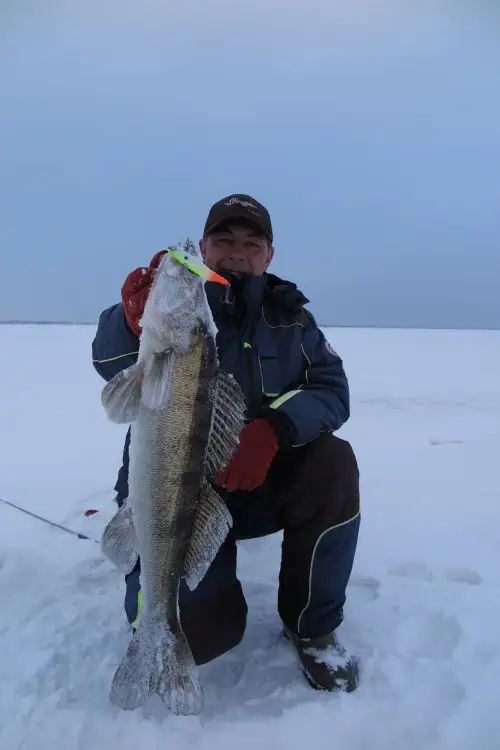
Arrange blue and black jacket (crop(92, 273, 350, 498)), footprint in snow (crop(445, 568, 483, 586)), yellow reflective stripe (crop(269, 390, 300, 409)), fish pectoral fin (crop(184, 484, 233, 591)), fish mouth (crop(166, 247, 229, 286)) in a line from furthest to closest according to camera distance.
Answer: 1. footprint in snow (crop(445, 568, 483, 586))
2. blue and black jacket (crop(92, 273, 350, 498))
3. yellow reflective stripe (crop(269, 390, 300, 409))
4. fish pectoral fin (crop(184, 484, 233, 591))
5. fish mouth (crop(166, 247, 229, 286))

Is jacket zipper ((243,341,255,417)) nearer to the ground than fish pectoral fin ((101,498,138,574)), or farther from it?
farther from it

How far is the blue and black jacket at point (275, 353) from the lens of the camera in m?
2.65

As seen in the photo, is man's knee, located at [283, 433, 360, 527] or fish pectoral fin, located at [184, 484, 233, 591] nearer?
fish pectoral fin, located at [184, 484, 233, 591]

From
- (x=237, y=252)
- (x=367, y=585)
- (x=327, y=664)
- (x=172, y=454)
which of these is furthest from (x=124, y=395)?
(x=367, y=585)

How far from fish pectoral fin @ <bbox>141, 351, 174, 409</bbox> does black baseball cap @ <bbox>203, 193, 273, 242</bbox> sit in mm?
1139

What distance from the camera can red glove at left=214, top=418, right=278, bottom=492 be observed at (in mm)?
2332

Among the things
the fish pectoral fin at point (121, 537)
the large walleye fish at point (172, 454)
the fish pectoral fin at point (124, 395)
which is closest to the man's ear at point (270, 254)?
the large walleye fish at point (172, 454)

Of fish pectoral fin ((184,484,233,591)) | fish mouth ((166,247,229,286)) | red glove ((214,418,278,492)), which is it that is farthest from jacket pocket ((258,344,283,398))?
fish mouth ((166,247,229,286))

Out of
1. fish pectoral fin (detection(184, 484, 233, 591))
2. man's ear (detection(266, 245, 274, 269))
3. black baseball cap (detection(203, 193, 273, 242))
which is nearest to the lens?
fish pectoral fin (detection(184, 484, 233, 591))

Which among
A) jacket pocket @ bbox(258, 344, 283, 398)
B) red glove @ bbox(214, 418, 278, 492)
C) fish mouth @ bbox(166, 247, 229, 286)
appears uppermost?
fish mouth @ bbox(166, 247, 229, 286)

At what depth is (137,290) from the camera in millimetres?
2266

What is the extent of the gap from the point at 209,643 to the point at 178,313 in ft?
5.00

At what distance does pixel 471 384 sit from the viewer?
39.6 feet

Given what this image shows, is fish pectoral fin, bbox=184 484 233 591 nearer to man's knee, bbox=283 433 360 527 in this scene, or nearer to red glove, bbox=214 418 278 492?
red glove, bbox=214 418 278 492
